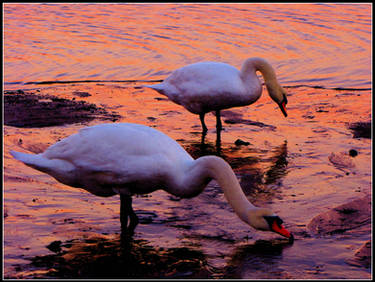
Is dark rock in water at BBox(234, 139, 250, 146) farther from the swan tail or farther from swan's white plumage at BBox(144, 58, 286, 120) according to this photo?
the swan tail

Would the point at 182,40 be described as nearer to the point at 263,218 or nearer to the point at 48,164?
the point at 48,164

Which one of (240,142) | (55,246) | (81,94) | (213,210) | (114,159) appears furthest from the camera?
(81,94)

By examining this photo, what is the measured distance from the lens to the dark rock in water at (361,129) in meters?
10.6

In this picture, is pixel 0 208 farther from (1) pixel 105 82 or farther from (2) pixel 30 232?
(1) pixel 105 82

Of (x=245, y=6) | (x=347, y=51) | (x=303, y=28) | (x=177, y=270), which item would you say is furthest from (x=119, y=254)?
(x=245, y=6)

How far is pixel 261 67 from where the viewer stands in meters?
10.9

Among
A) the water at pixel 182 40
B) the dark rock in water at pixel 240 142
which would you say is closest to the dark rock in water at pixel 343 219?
the dark rock in water at pixel 240 142

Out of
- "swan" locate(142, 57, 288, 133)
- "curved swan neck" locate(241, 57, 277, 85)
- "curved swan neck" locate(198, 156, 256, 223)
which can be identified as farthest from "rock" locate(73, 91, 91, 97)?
"curved swan neck" locate(198, 156, 256, 223)

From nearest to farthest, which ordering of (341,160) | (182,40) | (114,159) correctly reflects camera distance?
(114,159) → (341,160) → (182,40)

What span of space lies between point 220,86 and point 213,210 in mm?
3608

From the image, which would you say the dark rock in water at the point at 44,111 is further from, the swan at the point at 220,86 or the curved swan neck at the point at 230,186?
the curved swan neck at the point at 230,186

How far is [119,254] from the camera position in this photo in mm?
6090

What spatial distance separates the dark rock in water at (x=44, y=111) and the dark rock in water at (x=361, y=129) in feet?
13.0

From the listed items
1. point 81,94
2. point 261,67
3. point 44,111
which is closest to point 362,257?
point 261,67
